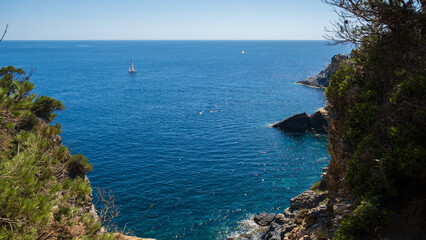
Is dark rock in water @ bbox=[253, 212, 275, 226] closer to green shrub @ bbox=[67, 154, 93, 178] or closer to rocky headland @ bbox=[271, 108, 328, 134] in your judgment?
green shrub @ bbox=[67, 154, 93, 178]

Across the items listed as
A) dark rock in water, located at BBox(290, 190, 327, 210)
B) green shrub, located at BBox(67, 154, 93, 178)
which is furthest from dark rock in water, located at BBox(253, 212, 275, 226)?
green shrub, located at BBox(67, 154, 93, 178)

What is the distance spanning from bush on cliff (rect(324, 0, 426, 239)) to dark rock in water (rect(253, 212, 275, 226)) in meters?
19.6

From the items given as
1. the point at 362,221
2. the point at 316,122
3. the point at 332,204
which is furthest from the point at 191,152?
the point at 362,221

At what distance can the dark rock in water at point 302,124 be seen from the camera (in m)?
64.7

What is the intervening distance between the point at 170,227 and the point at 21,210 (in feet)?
82.0

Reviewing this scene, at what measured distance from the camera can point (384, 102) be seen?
13.4 meters

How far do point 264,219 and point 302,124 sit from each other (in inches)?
1455

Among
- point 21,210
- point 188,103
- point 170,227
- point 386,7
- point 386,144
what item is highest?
point 386,7

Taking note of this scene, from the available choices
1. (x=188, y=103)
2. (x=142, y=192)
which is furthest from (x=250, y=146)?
(x=188, y=103)

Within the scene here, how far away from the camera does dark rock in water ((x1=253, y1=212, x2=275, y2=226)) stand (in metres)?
32.2

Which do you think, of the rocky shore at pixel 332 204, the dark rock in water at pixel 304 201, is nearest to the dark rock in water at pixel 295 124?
the dark rock in water at pixel 304 201

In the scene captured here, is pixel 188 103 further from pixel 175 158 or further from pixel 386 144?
pixel 386 144

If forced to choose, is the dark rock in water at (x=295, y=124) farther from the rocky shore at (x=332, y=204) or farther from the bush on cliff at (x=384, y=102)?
the bush on cliff at (x=384, y=102)

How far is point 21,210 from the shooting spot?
9531 millimetres
